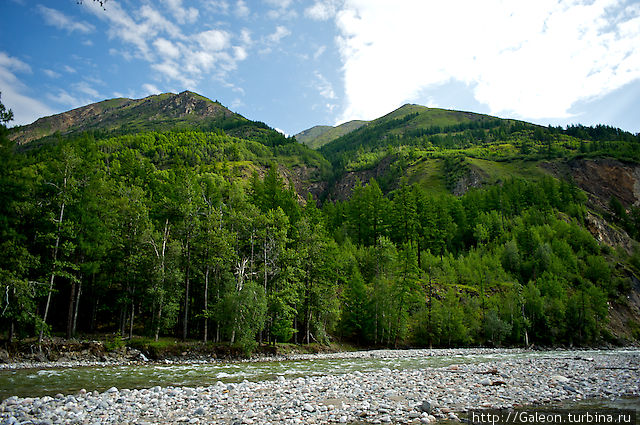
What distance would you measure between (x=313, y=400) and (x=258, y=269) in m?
28.1

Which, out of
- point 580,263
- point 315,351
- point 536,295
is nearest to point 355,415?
point 315,351

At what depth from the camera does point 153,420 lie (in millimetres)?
10656

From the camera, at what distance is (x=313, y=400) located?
13.1m

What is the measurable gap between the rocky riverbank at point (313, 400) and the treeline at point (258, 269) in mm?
17274

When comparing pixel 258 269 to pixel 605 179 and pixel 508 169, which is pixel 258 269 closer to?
pixel 508 169

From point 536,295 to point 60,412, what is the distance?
70833 millimetres

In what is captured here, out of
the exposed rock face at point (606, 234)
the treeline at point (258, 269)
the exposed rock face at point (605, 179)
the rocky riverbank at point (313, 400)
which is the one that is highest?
the exposed rock face at point (605, 179)

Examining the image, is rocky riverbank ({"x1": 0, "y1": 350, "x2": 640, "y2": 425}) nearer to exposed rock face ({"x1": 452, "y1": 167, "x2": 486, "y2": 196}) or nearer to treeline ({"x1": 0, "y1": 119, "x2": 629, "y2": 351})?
treeline ({"x1": 0, "y1": 119, "x2": 629, "y2": 351})

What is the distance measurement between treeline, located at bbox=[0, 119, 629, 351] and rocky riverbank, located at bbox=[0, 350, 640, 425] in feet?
56.7

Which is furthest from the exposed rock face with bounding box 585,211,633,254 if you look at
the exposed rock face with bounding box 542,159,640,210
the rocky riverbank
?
the rocky riverbank

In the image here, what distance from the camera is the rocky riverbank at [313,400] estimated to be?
1070 cm

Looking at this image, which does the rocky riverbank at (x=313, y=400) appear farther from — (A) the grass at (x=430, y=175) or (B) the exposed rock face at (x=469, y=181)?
(A) the grass at (x=430, y=175)

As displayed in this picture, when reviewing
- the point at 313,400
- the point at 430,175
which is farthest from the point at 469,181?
the point at 313,400

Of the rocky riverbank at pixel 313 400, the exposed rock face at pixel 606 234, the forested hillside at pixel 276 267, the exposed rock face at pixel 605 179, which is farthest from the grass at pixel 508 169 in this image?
the rocky riverbank at pixel 313 400
